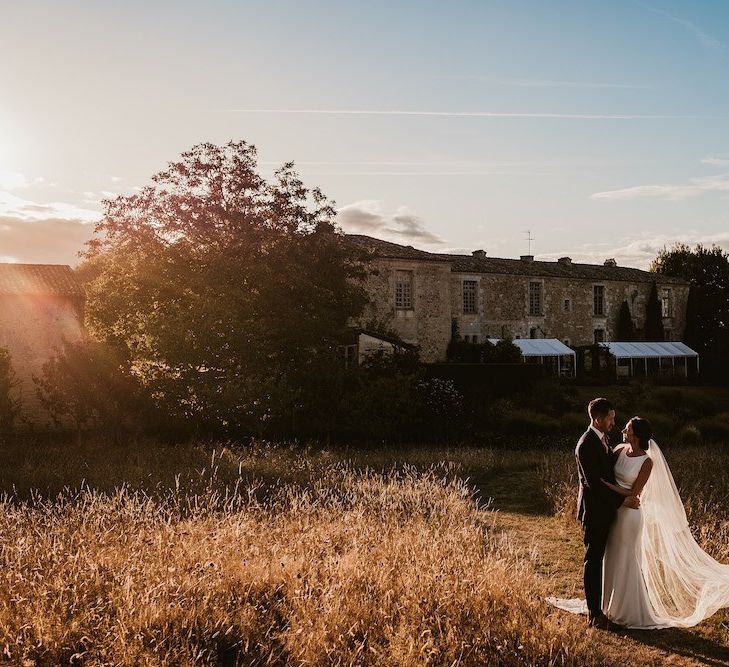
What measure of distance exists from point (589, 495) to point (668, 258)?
2006 inches

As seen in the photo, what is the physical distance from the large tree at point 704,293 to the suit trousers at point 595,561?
39.1 metres

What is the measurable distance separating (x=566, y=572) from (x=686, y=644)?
→ 1889 mm

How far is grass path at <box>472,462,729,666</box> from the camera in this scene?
18.1 feet

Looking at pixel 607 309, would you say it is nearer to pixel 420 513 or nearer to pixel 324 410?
pixel 324 410

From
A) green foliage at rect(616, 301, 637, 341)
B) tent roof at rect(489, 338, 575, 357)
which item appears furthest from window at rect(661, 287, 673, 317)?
tent roof at rect(489, 338, 575, 357)

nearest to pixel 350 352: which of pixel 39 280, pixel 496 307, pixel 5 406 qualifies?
pixel 39 280

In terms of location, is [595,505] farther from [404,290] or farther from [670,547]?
[404,290]

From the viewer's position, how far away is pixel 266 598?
18.5ft

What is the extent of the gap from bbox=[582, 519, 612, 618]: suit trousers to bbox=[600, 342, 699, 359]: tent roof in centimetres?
3286

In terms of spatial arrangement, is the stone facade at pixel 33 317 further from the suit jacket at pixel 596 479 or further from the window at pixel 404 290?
the suit jacket at pixel 596 479

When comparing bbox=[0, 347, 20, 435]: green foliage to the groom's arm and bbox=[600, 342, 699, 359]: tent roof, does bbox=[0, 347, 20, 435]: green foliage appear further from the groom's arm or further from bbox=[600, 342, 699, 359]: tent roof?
bbox=[600, 342, 699, 359]: tent roof

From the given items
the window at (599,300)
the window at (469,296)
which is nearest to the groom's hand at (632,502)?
the window at (469,296)

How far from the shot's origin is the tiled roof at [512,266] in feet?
107

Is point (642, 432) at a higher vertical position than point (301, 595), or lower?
higher
